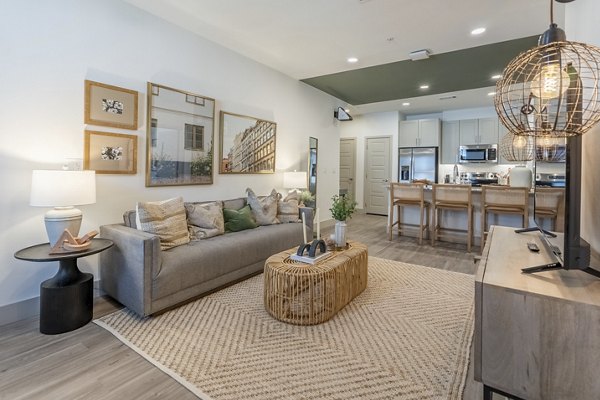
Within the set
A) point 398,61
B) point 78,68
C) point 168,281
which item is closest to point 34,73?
point 78,68

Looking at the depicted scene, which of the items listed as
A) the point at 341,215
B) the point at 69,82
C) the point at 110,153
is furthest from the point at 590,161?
the point at 69,82

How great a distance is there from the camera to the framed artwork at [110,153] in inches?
103

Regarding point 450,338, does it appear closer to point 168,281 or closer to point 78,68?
point 168,281

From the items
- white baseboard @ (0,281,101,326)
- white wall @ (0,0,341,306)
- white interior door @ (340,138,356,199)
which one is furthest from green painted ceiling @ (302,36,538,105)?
white baseboard @ (0,281,101,326)

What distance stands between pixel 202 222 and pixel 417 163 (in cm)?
600

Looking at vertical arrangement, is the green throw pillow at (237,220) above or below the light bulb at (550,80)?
below

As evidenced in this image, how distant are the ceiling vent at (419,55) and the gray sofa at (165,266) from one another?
3195 mm

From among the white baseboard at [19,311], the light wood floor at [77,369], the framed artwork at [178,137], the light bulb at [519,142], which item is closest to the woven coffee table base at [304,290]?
the light wood floor at [77,369]

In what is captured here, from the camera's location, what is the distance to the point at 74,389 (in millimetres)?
1537

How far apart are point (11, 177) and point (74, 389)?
66.4 inches

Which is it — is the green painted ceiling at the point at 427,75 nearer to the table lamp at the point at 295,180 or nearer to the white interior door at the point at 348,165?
the table lamp at the point at 295,180

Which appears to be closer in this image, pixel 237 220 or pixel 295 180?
pixel 237 220

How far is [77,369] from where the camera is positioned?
5.56ft

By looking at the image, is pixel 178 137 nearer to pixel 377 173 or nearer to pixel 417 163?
pixel 377 173
